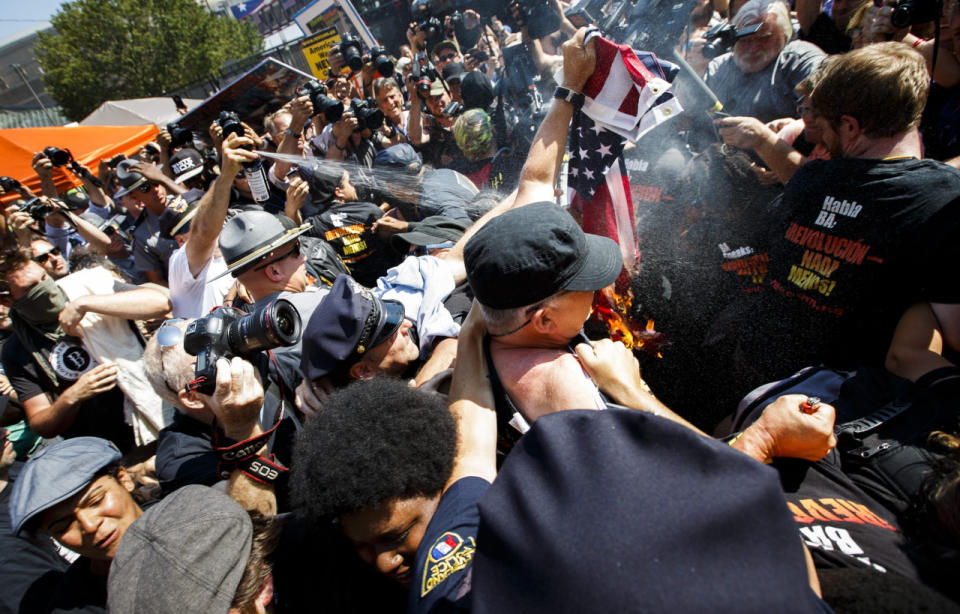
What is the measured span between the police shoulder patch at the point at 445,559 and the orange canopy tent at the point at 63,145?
→ 13.7m

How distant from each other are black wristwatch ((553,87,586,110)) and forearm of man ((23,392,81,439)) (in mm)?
3779

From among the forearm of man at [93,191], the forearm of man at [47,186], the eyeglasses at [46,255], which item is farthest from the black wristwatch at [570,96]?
the forearm of man at [47,186]

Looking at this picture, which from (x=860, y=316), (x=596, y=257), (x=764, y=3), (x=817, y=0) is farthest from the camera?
(x=817, y=0)

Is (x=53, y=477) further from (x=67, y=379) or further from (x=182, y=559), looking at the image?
(x=67, y=379)

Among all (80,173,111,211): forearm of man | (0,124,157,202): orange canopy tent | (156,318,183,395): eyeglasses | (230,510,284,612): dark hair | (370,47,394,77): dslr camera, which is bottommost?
(230,510,284,612): dark hair

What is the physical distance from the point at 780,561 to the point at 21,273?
4.91 meters

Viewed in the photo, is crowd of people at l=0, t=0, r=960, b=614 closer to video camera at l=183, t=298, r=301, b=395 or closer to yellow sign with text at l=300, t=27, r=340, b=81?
video camera at l=183, t=298, r=301, b=395

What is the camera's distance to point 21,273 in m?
3.60

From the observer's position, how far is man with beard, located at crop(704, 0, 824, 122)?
3.36m

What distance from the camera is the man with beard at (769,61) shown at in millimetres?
3357

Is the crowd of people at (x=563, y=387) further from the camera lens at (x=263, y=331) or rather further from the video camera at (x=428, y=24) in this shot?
the video camera at (x=428, y=24)

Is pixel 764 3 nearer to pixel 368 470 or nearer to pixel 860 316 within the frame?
pixel 860 316

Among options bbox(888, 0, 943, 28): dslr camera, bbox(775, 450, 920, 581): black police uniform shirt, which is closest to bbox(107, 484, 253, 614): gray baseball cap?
bbox(775, 450, 920, 581): black police uniform shirt

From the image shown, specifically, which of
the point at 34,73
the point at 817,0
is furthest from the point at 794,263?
the point at 34,73
